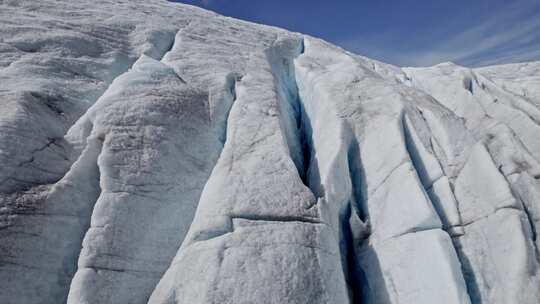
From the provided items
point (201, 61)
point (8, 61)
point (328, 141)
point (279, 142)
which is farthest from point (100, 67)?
point (328, 141)

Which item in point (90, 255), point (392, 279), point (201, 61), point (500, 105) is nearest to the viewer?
point (90, 255)

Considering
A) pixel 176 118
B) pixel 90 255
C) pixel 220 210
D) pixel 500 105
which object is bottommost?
pixel 90 255

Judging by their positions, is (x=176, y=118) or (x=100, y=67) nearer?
(x=176, y=118)

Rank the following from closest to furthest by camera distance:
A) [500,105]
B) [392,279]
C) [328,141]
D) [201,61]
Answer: [392,279] < [328,141] < [201,61] < [500,105]

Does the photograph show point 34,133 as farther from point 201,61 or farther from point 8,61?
point 201,61

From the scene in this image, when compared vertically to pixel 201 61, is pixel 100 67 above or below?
below

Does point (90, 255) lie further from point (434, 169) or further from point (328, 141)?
point (434, 169)
